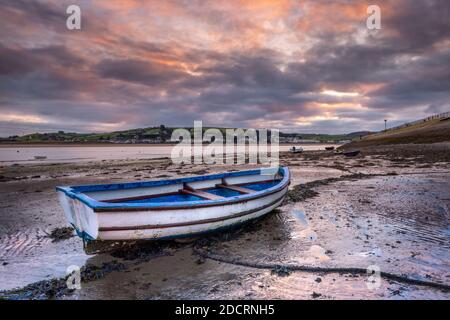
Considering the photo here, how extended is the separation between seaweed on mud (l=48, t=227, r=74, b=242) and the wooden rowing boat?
59.6 inches

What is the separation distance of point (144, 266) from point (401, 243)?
604cm

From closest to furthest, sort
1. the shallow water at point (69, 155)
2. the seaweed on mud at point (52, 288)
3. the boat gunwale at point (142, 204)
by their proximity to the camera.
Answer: the seaweed on mud at point (52, 288), the boat gunwale at point (142, 204), the shallow water at point (69, 155)

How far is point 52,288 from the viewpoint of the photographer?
17.9ft

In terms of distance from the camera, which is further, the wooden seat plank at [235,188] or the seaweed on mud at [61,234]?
the wooden seat plank at [235,188]

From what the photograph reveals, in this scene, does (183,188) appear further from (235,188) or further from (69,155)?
(69,155)

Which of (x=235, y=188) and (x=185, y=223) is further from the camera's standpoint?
(x=235, y=188)

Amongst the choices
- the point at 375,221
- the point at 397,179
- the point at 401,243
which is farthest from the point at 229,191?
the point at 397,179

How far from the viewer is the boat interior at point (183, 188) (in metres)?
8.57

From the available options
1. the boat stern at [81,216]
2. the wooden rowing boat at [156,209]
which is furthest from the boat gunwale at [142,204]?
the boat stern at [81,216]

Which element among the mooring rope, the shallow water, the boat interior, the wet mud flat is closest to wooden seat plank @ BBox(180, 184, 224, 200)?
the boat interior

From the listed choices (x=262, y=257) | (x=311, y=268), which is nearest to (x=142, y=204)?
(x=262, y=257)

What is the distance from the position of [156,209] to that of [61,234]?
415 cm

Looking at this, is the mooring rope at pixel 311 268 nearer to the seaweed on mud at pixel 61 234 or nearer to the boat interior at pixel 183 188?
the boat interior at pixel 183 188
